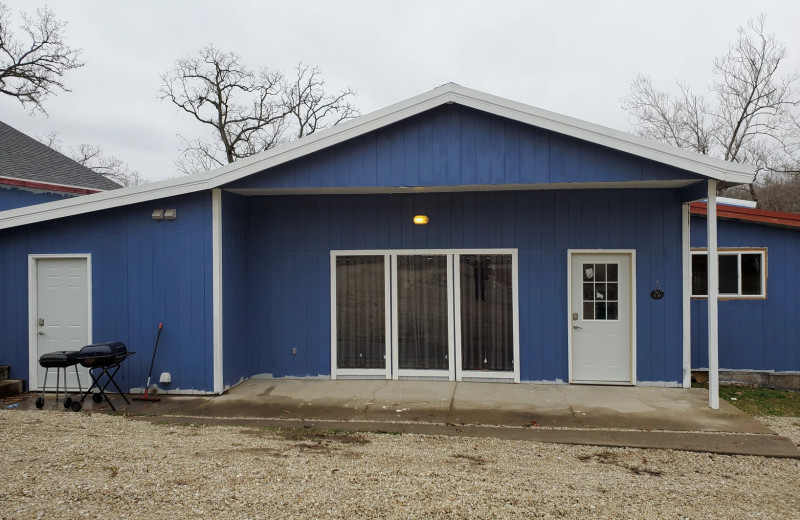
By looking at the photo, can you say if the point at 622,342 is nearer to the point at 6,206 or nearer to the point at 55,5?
the point at 6,206

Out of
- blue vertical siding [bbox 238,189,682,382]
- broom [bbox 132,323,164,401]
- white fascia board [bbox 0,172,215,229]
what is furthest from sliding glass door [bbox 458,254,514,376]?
broom [bbox 132,323,164,401]

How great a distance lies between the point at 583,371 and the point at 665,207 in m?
2.50

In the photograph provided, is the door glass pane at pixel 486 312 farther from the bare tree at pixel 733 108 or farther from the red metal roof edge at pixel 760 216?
the bare tree at pixel 733 108

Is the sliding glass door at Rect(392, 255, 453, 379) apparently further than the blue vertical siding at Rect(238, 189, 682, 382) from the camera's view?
Yes

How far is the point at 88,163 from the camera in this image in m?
35.7

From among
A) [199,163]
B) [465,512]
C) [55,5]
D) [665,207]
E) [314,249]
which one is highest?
[55,5]

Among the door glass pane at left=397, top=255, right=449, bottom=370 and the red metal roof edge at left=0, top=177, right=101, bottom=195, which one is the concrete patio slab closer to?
the door glass pane at left=397, top=255, right=449, bottom=370

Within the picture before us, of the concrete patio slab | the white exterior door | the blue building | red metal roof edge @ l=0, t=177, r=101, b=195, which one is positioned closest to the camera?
the concrete patio slab

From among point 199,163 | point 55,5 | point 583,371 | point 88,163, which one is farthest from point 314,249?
point 88,163

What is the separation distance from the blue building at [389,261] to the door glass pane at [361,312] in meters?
0.03

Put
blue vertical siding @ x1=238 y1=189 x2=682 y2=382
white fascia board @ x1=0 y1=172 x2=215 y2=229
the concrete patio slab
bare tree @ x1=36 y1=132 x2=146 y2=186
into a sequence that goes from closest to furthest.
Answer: the concrete patio slab
white fascia board @ x1=0 y1=172 x2=215 y2=229
blue vertical siding @ x1=238 y1=189 x2=682 y2=382
bare tree @ x1=36 y1=132 x2=146 y2=186

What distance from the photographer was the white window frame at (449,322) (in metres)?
7.81

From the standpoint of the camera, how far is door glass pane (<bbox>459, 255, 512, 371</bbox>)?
25.7 feet

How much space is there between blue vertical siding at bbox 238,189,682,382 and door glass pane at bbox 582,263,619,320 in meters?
0.30
